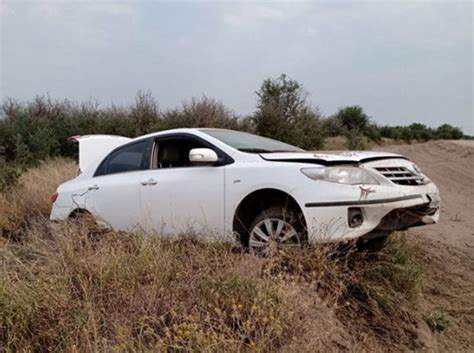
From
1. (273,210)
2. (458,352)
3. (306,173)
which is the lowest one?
(458,352)

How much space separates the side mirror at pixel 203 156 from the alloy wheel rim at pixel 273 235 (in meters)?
0.87

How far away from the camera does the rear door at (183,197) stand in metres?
4.46

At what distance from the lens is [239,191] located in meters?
4.29

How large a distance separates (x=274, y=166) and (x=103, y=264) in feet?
6.00

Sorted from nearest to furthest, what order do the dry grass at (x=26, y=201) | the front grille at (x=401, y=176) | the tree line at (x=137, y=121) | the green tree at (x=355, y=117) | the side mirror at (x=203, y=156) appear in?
1. the front grille at (x=401, y=176)
2. the side mirror at (x=203, y=156)
3. the dry grass at (x=26, y=201)
4. the tree line at (x=137, y=121)
5. the green tree at (x=355, y=117)

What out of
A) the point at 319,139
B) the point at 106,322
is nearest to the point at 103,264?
the point at 106,322

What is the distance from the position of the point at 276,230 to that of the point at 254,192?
0.45 metres

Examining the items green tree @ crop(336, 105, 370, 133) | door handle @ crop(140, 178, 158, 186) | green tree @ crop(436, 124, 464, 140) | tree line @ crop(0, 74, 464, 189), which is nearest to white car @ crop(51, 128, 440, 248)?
door handle @ crop(140, 178, 158, 186)

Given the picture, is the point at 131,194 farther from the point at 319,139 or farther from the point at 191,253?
the point at 319,139

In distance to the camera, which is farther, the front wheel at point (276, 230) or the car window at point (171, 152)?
the car window at point (171, 152)

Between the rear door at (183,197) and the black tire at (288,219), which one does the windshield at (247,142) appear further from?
the black tire at (288,219)

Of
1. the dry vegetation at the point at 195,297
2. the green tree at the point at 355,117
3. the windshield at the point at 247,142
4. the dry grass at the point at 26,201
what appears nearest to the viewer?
the dry vegetation at the point at 195,297

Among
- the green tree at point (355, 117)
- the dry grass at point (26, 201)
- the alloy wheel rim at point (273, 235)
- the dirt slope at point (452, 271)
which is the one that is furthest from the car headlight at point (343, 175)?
the green tree at point (355, 117)

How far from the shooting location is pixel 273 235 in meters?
4.03
